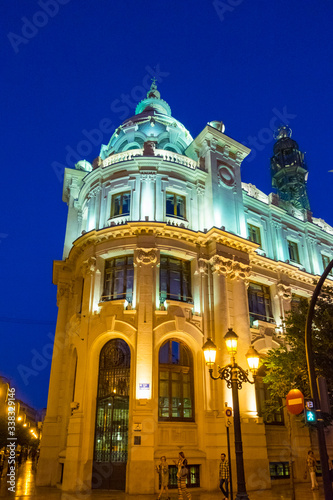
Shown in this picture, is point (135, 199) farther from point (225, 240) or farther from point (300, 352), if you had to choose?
point (300, 352)

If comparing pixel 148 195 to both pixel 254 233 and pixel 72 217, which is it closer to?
pixel 72 217

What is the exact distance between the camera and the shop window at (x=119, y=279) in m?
24.4

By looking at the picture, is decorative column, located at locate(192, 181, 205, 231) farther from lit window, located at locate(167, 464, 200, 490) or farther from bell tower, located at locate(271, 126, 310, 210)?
bell tower, located at locate(271, 126, 310, 210)

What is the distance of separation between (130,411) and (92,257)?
951cm

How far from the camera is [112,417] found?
71.6 ft

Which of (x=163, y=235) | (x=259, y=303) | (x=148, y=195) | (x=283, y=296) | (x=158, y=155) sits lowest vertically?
(x=259, y=303)

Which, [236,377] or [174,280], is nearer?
[236,377]

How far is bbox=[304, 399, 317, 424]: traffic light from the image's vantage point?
11047 mm

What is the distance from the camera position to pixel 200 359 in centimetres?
2350

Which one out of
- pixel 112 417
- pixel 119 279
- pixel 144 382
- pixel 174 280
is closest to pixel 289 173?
pixel 174 280

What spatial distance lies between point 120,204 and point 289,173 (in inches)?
967

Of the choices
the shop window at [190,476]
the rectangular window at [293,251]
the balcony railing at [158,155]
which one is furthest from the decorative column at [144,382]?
the rectangular window at [293,251]

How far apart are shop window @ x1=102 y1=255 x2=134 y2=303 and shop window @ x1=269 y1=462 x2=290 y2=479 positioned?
12.7 metres

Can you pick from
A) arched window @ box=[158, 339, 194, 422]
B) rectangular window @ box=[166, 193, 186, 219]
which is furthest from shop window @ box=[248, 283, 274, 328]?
rectangular window @ box=[166, 193, 186, 219]
